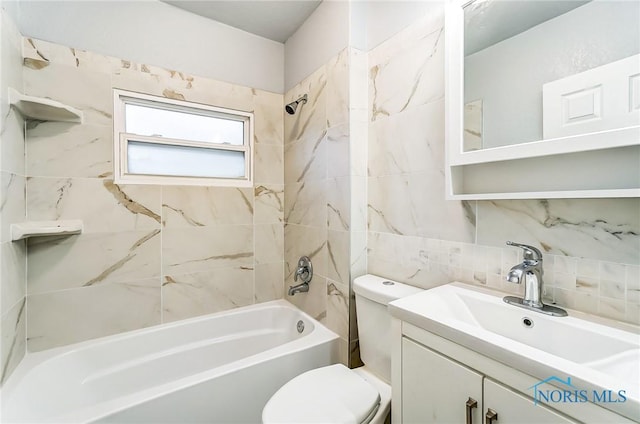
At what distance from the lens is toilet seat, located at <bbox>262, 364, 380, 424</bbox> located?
3.35 feet

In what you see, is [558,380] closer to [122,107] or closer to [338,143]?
[338,143]

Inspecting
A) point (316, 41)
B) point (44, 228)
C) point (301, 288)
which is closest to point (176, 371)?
point (301, 288)

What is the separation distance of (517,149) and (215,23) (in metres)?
2.05

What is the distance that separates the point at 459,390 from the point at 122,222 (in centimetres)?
187

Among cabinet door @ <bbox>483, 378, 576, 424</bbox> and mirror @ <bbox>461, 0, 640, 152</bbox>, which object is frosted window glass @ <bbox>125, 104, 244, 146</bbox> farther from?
cabinet door @ <bbox>483, 378, 576, 424</bbox>

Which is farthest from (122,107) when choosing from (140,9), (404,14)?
(404,14)

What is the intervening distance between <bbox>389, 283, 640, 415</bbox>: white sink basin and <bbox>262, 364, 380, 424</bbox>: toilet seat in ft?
1.51

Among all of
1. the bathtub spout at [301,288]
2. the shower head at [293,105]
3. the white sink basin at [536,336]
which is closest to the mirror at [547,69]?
the white sink basin at [536,336]

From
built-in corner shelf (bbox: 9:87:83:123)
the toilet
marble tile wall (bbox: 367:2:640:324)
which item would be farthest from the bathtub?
built-in corner shelf (bbox: 9:87:83:123)

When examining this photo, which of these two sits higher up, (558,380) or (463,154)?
(463,154)

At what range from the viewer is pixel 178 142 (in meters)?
1.87

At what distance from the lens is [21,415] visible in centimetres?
109

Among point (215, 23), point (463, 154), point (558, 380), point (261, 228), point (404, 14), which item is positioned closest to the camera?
point (558, 380)

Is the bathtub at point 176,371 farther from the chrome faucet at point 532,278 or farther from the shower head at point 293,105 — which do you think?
the shower head at point 293,105
